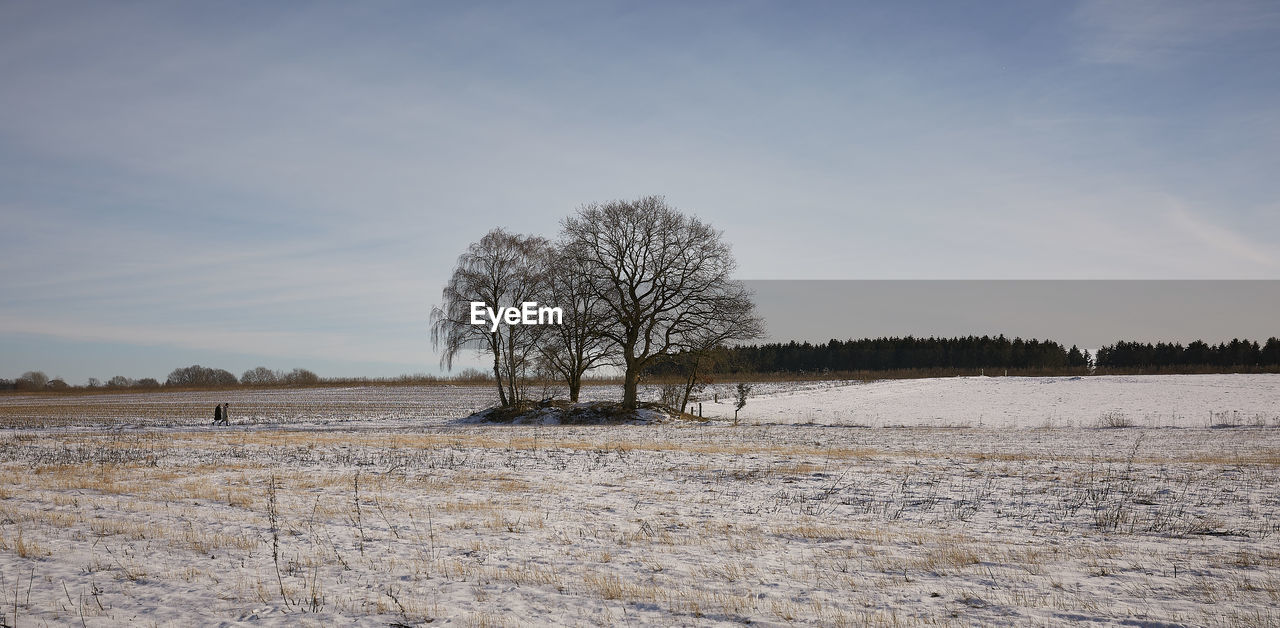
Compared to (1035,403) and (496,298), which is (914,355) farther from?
(496,298)

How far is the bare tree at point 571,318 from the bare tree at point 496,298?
2.86 feet

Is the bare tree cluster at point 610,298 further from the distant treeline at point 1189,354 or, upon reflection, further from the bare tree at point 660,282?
the distant treeline at point 1189,354

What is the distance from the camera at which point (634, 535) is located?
35.2 ft

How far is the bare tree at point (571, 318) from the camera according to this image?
147ft

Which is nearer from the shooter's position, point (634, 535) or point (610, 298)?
point (634, 535)

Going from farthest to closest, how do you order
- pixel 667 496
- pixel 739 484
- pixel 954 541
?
pixel 739 484
pixel 667 496
pixel 954 541

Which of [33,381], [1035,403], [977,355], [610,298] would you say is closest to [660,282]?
[610,298]

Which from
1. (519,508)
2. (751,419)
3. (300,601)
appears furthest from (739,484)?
(751,419)

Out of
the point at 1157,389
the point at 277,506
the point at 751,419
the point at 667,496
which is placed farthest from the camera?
the point at 1157,389

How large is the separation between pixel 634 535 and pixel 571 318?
35.5 meters

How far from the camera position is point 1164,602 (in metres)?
7.41

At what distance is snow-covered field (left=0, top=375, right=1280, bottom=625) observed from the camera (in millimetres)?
7410

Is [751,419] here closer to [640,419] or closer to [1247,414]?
[640,419]

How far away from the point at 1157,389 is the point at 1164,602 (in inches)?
2452
